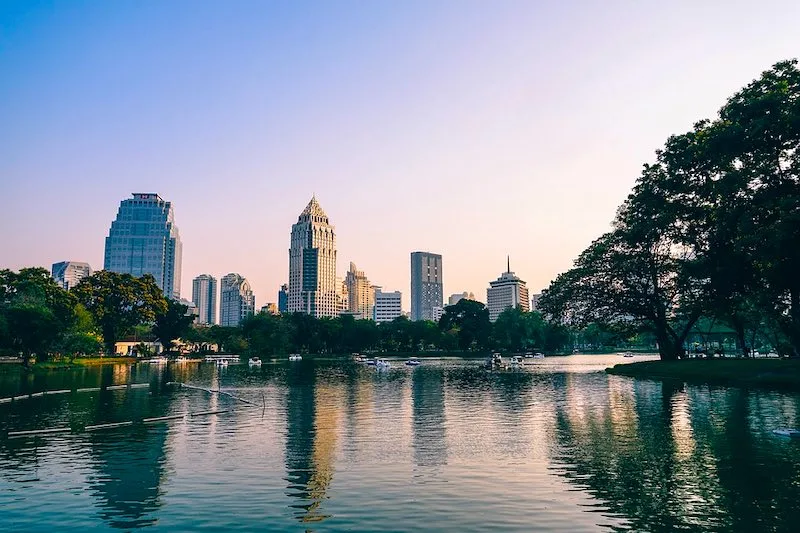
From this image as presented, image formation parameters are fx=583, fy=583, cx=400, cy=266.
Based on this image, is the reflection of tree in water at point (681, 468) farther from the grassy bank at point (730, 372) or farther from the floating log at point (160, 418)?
the floating log at point (160, 418)

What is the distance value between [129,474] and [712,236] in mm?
69321

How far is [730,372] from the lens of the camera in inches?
2721

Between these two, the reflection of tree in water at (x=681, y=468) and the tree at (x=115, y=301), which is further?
the tree at (x=115, y=301)

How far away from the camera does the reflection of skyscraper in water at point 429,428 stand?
90.0ft

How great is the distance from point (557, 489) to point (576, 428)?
1525 cm

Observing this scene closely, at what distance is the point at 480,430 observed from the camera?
1399 inches

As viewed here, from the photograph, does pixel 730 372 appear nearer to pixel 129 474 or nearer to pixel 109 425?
pixel 109 425

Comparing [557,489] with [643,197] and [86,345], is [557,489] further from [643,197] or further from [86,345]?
[86,345]

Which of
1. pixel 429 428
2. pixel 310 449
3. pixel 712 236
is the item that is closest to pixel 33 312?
pixel 429 428

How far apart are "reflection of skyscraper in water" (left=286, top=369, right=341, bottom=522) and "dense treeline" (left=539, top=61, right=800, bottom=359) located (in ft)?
143

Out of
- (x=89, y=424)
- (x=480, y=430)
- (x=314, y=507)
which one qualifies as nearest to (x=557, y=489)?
(x=314, y=507)

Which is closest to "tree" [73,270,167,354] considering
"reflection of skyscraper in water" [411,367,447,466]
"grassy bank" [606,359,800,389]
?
"reflection of skyscraper in water" [411,367,447,466]

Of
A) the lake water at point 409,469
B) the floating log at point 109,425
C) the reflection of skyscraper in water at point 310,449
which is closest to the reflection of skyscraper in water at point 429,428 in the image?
the lake water at point 409,469

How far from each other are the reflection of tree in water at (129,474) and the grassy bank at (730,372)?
193ft
